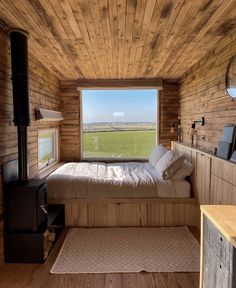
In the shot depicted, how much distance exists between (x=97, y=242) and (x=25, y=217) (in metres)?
0.89

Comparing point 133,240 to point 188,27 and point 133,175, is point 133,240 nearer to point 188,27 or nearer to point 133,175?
point 133,175

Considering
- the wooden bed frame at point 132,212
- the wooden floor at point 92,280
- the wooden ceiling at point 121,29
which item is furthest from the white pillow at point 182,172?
the wooden ceiling at point 121,29

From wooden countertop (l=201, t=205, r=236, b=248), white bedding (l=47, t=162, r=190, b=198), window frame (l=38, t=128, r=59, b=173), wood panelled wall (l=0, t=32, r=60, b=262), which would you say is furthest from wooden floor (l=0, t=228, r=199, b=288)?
window frame (l=38, t=128, r=59, b=173)

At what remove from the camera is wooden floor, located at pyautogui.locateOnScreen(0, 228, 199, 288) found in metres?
2.02

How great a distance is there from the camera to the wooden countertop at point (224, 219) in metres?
1.22

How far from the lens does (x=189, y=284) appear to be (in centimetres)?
204

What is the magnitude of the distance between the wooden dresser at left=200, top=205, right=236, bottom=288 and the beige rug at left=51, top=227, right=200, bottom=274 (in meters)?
0.82

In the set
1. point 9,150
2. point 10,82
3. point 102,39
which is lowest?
point 9,150

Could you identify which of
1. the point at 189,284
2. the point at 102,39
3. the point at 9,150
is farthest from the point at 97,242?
the point at 102,39

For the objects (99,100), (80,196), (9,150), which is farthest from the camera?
(99,100)

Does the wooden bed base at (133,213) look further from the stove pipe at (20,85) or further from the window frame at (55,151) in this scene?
the window frame at (55,151)

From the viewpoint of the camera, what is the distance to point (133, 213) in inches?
125

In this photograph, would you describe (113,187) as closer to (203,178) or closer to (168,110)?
(203,178)

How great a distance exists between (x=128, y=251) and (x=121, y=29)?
2.33m
